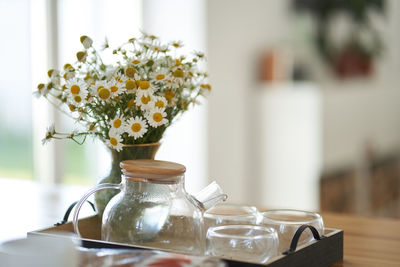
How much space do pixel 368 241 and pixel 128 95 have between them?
58 cm

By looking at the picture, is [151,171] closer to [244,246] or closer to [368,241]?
[244,246]

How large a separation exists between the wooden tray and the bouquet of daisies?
0.51ft

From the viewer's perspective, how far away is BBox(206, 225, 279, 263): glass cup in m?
0.88

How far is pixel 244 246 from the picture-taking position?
877 mm

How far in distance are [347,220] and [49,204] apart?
0.78 metres

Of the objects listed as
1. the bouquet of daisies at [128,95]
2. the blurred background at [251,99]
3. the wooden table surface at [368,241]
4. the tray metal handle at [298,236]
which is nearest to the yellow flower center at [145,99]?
the bouquet of daisies at [128,95]

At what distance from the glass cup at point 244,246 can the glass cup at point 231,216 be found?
12 cm

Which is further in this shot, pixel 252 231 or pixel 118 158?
pixel 118 158

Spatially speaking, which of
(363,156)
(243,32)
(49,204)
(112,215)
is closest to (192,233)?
(112,215)

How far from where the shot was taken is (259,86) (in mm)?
4055

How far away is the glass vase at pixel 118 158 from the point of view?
1048 mm

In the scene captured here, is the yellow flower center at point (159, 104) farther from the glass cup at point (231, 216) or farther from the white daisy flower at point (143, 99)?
the glass cup at point (231, 216)

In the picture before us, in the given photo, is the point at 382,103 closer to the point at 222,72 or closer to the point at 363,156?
the point at 363,156

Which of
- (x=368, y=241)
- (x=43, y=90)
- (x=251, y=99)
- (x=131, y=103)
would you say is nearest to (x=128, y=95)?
(x=131, y=103)
